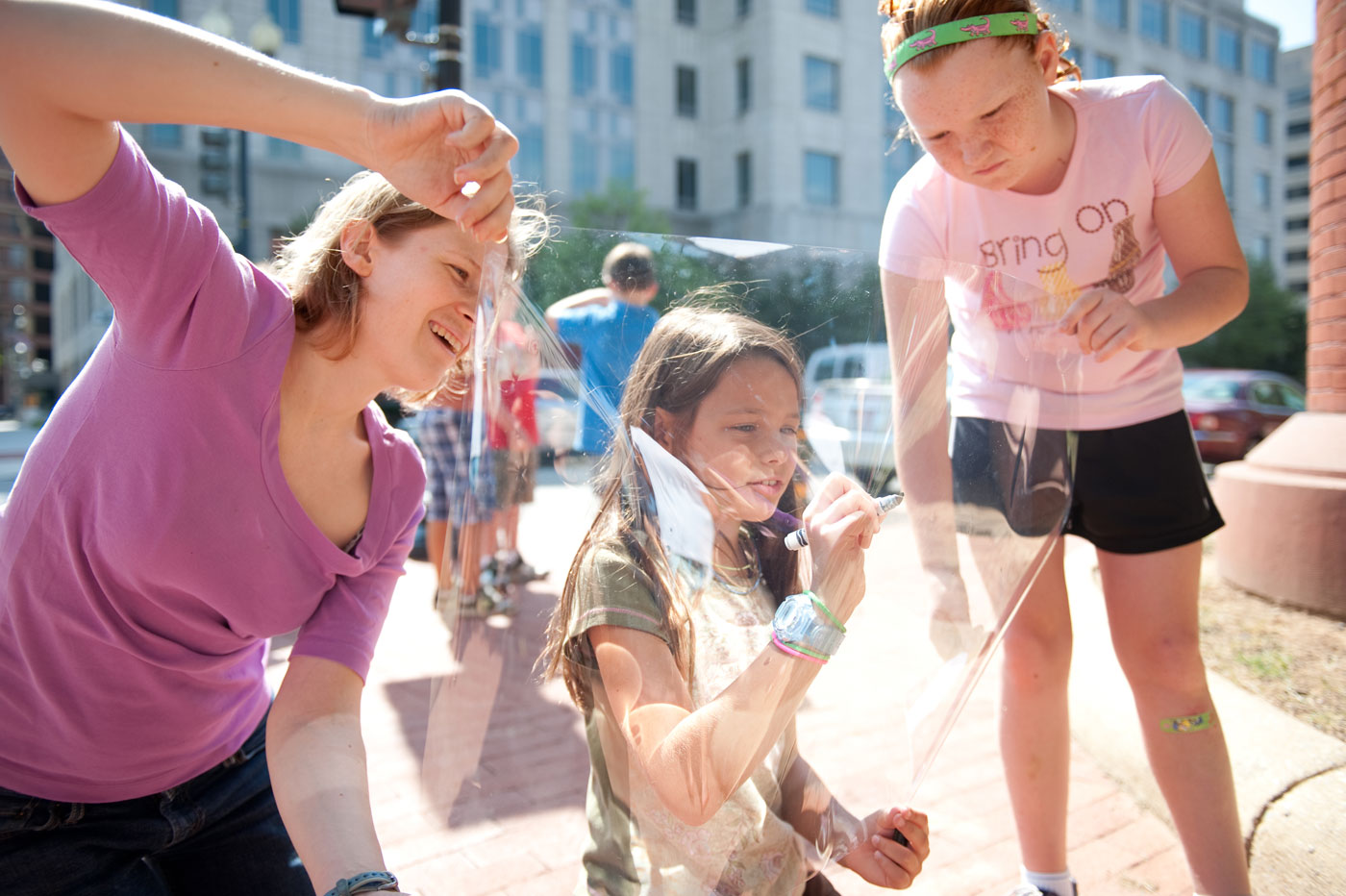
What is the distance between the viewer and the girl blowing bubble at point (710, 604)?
1094 millimetres

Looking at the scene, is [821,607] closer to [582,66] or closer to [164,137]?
[164,137]

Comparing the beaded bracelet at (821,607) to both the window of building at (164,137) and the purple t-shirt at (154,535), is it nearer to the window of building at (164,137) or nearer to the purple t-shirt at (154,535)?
the purple t-shirt at (154,535)

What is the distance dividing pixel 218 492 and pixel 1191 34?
48.3m

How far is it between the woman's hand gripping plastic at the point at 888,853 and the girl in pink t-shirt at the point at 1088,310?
19.5 inches

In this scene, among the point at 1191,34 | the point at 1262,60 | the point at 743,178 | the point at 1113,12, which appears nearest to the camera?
the point at 743,178

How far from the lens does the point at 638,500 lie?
113cm

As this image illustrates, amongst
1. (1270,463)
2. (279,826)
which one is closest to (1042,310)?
(279,826)

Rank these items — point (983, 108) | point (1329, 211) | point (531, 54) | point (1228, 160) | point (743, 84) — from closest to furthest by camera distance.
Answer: point (983, 108)
point (1329, 211)
point (531, 54)
point (743, 84)
point (1228, 160)

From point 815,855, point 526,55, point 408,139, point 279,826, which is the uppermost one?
point 526,55

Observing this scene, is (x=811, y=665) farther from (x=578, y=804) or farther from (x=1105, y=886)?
(x=578, y=804)

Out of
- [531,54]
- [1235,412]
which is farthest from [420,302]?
[531,54]

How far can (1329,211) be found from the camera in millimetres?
3855

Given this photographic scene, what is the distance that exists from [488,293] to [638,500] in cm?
37

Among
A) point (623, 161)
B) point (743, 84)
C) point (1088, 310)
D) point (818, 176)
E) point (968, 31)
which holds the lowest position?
point (1088, 310)
